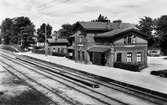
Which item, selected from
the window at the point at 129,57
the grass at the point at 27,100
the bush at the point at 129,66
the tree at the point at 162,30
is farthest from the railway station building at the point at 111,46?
the grass at the point at 27,100

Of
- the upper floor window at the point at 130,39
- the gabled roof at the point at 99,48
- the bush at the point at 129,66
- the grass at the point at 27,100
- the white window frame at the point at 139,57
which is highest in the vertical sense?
the upper floor window at the point at 130,39

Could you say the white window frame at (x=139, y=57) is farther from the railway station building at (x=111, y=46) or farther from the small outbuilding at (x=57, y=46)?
the small outbuilding at (x=57, y=46)

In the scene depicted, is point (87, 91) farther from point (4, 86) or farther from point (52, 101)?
point (4, 86)

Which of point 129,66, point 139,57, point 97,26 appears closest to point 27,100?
point 129,66

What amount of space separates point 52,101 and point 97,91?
15.1ft

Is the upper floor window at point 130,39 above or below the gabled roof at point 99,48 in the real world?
above

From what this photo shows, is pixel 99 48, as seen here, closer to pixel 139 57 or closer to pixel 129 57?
pixel 129 57

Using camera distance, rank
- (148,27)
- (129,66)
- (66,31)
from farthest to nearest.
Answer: (66,31), (148,27), (129,66)

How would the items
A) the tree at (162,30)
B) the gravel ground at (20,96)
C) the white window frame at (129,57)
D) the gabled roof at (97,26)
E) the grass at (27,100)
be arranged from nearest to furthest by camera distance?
the grass at (27,100), the gravel ground at (20,96), the white window frame at (129,57), the gabled roof at (97,26), the tree at (162,30)

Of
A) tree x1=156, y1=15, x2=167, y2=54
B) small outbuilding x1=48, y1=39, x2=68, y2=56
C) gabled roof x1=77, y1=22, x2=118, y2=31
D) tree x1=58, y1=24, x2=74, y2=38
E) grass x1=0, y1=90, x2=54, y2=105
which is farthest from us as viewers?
tree x1=58, y1=24, x2=74, y2=38

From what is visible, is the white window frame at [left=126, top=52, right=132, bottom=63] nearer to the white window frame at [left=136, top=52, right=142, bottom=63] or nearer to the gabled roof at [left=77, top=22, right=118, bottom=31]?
the white window frame at [left=136, top=52, right=142, bottom=63]

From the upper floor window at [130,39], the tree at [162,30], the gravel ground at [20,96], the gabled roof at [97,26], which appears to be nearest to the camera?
the gravel ground at [20,96]

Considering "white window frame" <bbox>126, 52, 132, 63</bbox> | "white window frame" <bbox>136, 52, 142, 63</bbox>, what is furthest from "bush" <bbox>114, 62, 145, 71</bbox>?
"white window frame" <bbox>136, 52, 142, 63</bbox>

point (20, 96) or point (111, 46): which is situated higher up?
point (111, 46)
